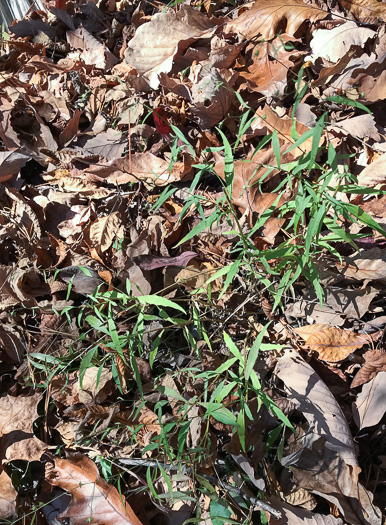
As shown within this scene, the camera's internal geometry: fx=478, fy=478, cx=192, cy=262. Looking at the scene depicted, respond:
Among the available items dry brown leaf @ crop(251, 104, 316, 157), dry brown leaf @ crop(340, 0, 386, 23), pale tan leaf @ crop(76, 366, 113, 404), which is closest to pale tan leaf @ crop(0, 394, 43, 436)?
pale tan leaf @ crop(76, 366, 113, 404)

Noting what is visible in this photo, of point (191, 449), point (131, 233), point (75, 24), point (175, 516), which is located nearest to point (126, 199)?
point (131, 233)

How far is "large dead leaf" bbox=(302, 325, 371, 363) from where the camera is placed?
136 centimetres

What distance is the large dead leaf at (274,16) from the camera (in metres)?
1.87

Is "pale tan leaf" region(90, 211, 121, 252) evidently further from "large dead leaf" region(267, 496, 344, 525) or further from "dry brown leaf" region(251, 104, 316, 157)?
"large dead leaf" region(267, 496, 344, 525)

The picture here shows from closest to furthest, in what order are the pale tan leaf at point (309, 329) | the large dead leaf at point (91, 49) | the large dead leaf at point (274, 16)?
1. the pale tan leaf at point (309, 329)
2. the large dead leaf at point (274, 16)
3. the large dead leaf at point (91, 49)

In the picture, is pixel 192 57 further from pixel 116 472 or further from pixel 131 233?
pixel 116 472

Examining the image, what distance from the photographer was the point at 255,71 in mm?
1896

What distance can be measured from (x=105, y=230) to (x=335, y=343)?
869mm

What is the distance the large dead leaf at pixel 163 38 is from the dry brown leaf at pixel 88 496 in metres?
1.47

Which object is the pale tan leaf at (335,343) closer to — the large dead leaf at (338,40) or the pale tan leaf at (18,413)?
the pale tan leaf at (18,413)

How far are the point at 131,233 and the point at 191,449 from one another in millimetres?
758

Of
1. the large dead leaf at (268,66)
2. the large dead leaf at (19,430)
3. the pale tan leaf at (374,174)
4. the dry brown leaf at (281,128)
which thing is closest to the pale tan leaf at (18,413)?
the large dead leaf at (19,430)

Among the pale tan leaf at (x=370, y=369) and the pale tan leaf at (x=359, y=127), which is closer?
the pale tan leaf at (x=370, y=369)

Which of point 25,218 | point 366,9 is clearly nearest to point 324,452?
point 25,218
